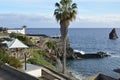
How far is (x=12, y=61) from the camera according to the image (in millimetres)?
32312

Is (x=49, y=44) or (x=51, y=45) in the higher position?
(x=49, y=44)

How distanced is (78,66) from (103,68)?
579 centimetres

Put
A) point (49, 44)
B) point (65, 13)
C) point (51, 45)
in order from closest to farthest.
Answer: point (65, 13)
point (49, 44)
point (51, 45)

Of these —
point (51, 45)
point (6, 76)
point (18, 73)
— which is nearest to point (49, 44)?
point (51, 45)

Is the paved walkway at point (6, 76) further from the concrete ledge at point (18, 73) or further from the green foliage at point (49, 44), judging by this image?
the green foliage at point (49, 44)

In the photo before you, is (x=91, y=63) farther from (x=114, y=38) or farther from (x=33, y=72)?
(x=114, y=38)

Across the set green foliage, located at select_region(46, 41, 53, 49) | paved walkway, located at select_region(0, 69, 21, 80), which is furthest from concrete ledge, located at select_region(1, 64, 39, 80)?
green foliage, located at select_region(46, 41, 53, 49)

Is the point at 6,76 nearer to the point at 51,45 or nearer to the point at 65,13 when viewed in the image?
the point at 65,13

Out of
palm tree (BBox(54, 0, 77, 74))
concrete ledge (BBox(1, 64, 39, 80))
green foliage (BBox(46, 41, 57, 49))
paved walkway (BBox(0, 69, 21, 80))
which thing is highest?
palm tree (BBox(54, 0, 77, 74))

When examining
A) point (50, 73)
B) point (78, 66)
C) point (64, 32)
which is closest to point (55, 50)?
point (78, 66)

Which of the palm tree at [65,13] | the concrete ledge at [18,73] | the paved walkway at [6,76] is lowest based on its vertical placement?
the paved walkway at [6,76]

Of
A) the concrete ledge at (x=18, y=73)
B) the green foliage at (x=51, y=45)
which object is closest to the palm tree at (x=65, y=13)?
the concrete ledge at (x=18, y=73)

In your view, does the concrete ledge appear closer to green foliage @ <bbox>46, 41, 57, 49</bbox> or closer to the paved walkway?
the paved walkway

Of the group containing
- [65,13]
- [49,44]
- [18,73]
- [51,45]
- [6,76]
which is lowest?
[51,45]
